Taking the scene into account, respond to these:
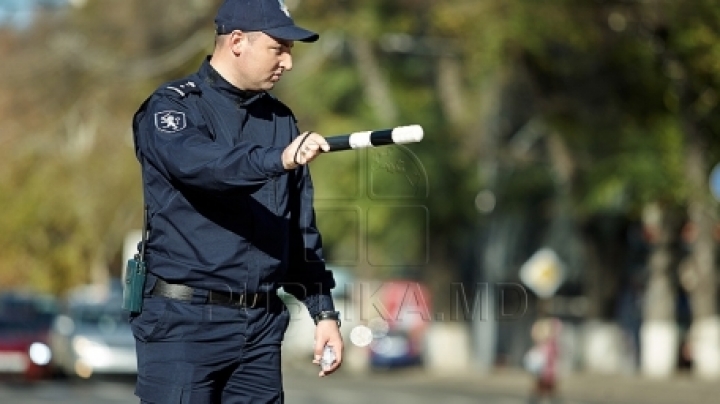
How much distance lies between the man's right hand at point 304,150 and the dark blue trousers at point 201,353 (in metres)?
0.73

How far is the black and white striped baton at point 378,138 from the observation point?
4977 mm

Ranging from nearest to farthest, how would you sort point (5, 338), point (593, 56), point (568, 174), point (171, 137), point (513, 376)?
1. point (171, 137)
2. point (5, 338)
3. point (593, 56)
4. point (568, 174)
5. point (513, 376)

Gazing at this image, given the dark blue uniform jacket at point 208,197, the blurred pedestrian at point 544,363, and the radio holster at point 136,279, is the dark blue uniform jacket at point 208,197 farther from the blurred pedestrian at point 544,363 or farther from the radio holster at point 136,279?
the blurred pedestrian at point 544,363

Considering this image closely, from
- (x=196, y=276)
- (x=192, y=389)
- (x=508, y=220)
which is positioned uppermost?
(x=508, y=220)

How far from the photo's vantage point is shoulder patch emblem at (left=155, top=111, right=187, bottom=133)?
17.5 feet

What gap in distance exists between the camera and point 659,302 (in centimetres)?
3862

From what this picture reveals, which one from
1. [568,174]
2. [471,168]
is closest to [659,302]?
[568,174]

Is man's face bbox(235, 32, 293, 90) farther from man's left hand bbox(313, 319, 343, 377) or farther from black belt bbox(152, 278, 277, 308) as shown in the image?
man's left hand bbox(313, 319, 343, 377)

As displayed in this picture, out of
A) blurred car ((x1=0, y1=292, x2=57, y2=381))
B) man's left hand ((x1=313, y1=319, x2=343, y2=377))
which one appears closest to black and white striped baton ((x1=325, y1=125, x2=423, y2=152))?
man's left hand ((x1=313, y1=319, x2=343, y2=377))

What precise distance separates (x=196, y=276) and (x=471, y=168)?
37.1 metres

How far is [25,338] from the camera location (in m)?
30.5

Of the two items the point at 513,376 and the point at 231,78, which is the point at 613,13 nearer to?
the point at 513,376

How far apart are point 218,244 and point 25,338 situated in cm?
2576

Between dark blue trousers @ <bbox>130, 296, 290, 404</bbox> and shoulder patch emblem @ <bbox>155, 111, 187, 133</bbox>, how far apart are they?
1.91 feet
